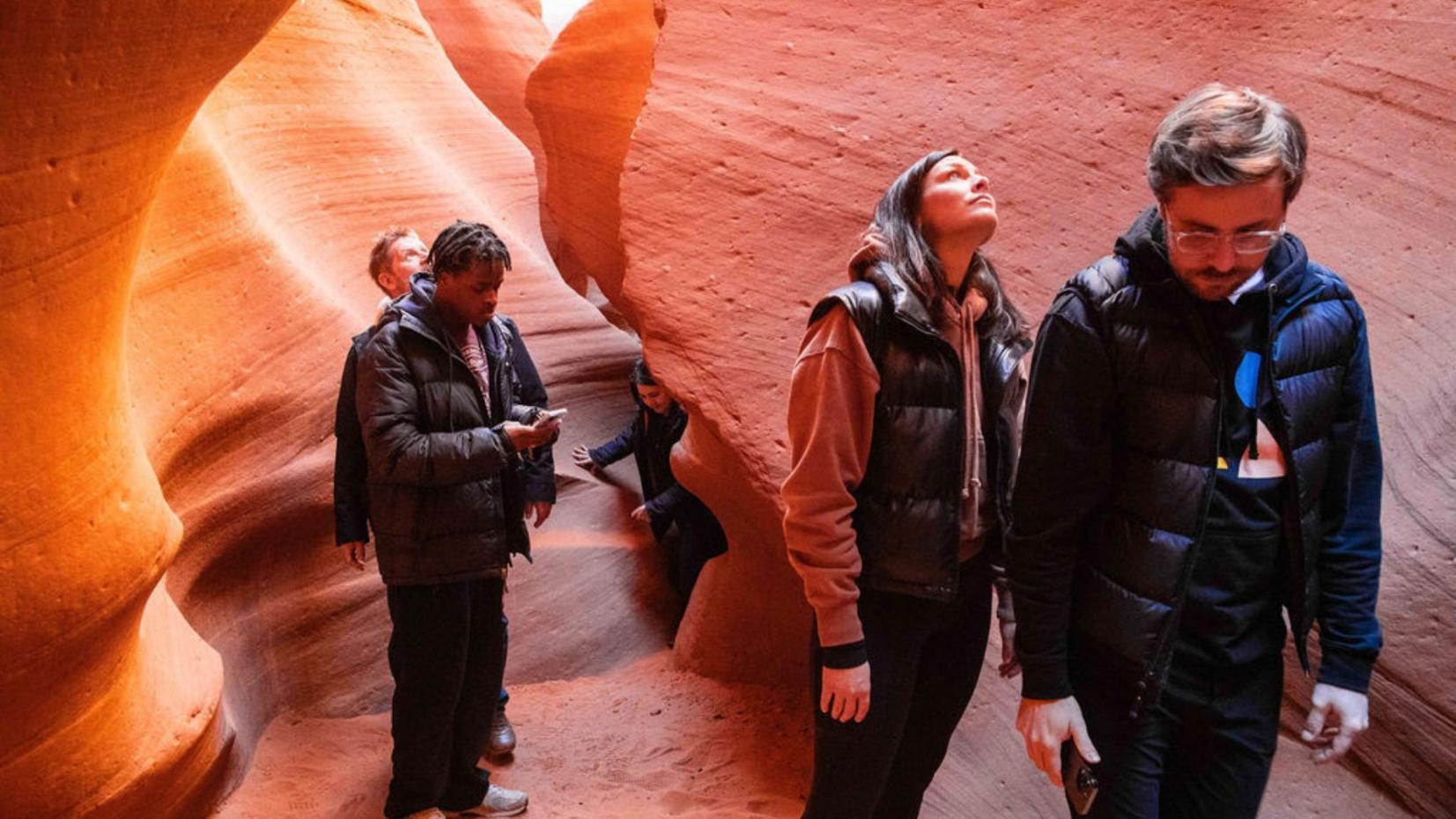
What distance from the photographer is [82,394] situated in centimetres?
264

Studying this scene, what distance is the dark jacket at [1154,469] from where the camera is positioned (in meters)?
1.83

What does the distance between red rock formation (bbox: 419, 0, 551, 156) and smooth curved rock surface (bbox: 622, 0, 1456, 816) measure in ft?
21.1

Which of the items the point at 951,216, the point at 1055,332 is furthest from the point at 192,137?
the point at 1055,332

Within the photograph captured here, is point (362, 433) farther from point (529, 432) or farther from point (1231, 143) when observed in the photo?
point (1231, 143)

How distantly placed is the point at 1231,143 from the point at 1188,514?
59cm

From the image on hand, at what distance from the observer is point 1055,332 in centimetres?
189

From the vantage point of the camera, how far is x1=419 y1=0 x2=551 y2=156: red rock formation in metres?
9.99

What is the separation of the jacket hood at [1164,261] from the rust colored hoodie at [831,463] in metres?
0.51

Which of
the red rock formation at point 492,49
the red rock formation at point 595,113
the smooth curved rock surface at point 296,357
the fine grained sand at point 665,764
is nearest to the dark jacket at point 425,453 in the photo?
the fine grained sand at point 665,764

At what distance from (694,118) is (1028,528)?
2552mm

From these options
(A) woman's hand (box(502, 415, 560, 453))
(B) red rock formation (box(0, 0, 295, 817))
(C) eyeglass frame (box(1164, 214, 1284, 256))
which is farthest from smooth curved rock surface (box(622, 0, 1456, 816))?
(C) eyeglass frame (box(1164, 214, 1284, 256))

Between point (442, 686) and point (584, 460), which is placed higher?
point (442, 686)

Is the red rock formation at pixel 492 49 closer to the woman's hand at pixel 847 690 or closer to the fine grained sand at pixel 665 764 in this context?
the fine grained sand at pixel 665 764

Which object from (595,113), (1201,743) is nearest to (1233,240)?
(1201,743)
